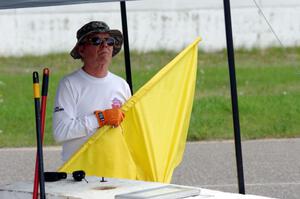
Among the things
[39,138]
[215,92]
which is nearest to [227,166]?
[215,92]

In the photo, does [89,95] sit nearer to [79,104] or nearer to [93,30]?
[79,104]

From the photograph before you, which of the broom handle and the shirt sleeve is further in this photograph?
the shirt sleeve

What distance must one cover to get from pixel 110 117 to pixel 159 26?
13.8 metres

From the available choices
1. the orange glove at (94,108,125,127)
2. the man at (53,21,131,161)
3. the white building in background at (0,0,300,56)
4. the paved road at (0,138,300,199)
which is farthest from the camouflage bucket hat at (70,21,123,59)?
the white building in background at (0,0,300,56)

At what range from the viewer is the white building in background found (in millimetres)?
18781

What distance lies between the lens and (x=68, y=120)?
18.9 feet

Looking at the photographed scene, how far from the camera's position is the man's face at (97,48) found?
19.5ft

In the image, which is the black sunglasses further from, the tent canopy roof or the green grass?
the green grass

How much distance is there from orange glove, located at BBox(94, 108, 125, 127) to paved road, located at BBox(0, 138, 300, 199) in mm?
4352

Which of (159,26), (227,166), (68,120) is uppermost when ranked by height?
(159,26)

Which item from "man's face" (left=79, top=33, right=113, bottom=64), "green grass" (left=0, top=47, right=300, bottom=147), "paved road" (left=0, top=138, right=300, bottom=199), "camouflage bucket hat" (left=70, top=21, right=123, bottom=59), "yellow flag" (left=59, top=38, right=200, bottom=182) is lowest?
"paved road" (left=0, top=138, right=300, bottom=199)

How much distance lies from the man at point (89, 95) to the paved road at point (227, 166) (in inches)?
166

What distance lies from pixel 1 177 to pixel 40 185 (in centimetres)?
688

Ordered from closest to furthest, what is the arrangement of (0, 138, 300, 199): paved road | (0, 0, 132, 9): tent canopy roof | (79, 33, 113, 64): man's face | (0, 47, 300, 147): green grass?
(0, 0, 132, 9): tent canopy roof, (79, 33, 113, 64): man's face, (0, 138, 300, 199): paved road, (0, 47, 300, 147): green grass
